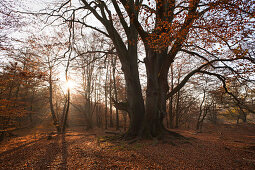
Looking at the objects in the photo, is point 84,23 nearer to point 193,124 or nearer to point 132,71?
point 132,71

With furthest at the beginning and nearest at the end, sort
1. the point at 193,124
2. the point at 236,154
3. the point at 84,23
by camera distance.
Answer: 1. the point at 193,124
2. the point at 84,23
3. the point at 236,154

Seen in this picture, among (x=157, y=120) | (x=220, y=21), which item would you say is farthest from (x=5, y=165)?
(x=220, y=21)

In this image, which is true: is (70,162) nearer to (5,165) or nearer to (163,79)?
(5,165)

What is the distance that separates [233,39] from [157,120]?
506 centimetres

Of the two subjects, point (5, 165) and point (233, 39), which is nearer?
point (5, 165)

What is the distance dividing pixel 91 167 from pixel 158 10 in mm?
6339

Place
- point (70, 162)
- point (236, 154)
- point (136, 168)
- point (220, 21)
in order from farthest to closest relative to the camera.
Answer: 1. point (220, 21)
2. point (236, 154)
3. point (70, 162)
4. point (136, 168)

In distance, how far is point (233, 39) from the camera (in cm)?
530

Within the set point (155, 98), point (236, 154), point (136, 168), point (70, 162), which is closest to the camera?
point (136, 168)

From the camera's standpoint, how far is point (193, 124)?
1038 inches

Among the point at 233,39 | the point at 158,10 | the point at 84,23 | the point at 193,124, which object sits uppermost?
the point at 84,23

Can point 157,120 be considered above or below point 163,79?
below

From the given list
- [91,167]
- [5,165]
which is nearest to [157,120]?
[91,167]

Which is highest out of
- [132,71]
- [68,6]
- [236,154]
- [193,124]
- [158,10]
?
[68,6]
